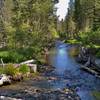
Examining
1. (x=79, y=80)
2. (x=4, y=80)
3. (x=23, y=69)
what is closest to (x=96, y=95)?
(x=79, y=80)

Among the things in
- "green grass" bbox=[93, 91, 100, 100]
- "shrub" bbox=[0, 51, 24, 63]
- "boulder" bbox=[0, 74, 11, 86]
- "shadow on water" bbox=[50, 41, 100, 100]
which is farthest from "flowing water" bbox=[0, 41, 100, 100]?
"shrub" bbox=[0, 51, 24, 63]

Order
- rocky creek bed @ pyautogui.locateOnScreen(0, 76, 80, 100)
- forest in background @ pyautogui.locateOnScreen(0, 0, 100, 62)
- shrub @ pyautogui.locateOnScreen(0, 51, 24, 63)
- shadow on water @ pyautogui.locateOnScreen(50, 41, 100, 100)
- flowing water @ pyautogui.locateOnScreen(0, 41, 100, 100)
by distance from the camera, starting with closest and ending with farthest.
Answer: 1. rocky creek bed @ pyautogui.locateOnScreen(0, 76, 80, 100)
2. flowing water @ pyautogui.locateOnScreen(0, 41, 100, 100)
3. shadow on water @ pyautogui.locateOnScreen(50, 41, 100, 100)
4. shrub @ pyautogui.locateOnScreen(0, 51, 24, 63)
5. forest in background @ pyautogui.locateOnScreen(0, 0, 100, 62)

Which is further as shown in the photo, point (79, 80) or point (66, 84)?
point (79, 80)

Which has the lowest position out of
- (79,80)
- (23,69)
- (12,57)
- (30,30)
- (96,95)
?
(79,80)

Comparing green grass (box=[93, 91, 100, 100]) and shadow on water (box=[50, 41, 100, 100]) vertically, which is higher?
green grass (box=[93, 91, 100, 100])

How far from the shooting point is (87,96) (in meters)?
21.3

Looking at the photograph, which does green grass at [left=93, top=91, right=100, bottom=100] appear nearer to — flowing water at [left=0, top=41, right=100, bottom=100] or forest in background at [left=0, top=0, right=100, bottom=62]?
flowing water at [left=0, top=41, right=100, bottom=100]

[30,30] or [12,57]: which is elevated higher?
[30,30]

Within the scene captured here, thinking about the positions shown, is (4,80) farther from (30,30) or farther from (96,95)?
(30,30)

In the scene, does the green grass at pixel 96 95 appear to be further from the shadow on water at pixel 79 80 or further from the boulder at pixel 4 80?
the boulder at pixel 4 80

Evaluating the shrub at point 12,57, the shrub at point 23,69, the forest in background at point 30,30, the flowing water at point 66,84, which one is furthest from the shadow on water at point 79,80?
the forest in background at point 30,30

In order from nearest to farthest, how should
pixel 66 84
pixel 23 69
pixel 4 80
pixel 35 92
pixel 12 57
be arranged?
pixel 35 92 → pixel 4 80 → pixel 66 84 → pixel 23 69 → pixel 12 57

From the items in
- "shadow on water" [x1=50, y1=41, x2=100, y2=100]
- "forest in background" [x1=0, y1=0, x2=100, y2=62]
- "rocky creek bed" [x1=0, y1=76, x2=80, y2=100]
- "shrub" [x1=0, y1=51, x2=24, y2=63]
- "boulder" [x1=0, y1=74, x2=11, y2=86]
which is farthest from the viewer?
"forest in background" [x1=0, y1=0, x2=100, y2=62]

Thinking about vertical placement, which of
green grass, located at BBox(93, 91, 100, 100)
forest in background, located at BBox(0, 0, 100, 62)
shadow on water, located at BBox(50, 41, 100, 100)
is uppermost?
forest in background, located at BBox(0, 0, 100, 62)
